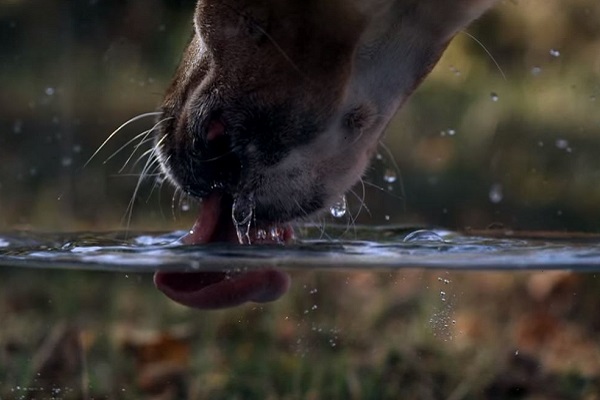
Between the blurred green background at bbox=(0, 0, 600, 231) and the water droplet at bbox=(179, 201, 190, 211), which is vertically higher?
the blurred green background at bbox=(0, 0, 600, 231)

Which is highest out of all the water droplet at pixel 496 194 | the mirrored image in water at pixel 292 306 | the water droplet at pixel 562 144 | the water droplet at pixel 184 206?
the water droplet at pixel 562 144

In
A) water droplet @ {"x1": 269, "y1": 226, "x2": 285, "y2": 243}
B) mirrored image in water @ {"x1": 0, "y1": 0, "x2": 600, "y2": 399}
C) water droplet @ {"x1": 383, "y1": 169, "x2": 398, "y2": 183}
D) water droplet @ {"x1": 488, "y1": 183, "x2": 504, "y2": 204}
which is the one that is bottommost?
mirrored image in water @ {"x1": 0, "y1": 0, "x2": 600, "y2": 399}

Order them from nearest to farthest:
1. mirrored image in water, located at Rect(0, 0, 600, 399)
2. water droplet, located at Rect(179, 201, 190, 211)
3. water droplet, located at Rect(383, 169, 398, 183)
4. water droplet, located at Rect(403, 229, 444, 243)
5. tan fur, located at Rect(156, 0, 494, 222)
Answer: mirrored image in water, located at Rect(0, 0, 600, 399)
tan fur, located at Rect(156, 0, 494, 222)
water droplet, located at Rect(403, 229, 444, 243)
water droplet, located at Rect(179, 201, 190, 211)
water droplet, located at Rect(383, 169, 398, 183)

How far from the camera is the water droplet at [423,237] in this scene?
2.19 meters

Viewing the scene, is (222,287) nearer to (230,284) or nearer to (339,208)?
(230,284)

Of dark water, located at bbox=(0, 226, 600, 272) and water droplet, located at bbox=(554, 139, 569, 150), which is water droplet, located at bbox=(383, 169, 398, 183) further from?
dark water, located at bbox=(0, 226, 600, 272)

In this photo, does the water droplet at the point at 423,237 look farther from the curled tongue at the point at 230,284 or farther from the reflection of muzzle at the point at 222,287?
the reflection of muzzle at the point at 222,287

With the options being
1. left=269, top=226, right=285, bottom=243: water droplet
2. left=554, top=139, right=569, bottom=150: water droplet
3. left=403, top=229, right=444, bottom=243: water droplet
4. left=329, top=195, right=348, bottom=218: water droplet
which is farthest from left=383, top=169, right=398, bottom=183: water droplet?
left=269, top=226, right=285, bottom=243: water droplet

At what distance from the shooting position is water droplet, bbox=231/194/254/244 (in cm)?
183

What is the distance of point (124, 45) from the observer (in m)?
3.22

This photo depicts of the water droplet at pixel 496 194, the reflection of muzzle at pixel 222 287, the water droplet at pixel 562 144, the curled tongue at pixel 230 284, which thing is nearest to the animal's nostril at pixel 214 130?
the curled tongue at pixel 230 284

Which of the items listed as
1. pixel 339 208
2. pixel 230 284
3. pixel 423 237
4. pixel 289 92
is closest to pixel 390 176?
pixel 423 237

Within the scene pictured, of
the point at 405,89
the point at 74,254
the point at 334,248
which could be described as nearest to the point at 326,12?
the point at 405,89

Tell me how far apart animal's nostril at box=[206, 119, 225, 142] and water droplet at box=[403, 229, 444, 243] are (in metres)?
0.48
